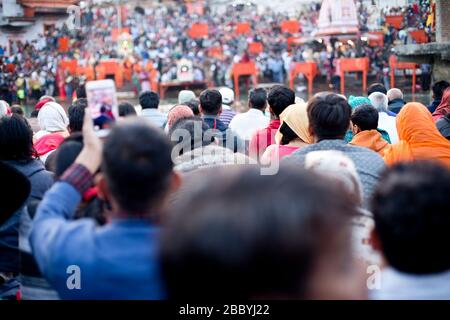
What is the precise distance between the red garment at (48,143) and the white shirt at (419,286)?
388 centimetres

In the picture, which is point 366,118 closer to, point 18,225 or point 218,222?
point 18,225

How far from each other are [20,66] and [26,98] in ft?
6.78

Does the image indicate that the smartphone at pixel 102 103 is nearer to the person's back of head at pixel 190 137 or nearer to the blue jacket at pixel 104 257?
the blue jacket at pixel 104 257

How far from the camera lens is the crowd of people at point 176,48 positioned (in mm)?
22547

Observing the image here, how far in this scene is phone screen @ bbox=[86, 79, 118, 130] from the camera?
248 cm

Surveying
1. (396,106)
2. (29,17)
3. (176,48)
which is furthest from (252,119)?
(176,48)

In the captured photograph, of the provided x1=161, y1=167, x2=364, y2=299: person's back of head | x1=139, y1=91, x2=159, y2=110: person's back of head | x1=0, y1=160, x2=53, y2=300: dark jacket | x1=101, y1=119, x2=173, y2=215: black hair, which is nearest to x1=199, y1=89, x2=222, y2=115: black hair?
x1=139, y1=91, x2=159, y2=110: person's back of head

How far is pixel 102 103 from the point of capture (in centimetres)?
251

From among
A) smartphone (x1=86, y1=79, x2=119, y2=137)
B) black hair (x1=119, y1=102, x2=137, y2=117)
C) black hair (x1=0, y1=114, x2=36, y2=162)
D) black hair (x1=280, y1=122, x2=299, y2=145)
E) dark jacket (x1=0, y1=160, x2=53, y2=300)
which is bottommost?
dark jacket (x1=0, y1=160, x2=53, y2=300)

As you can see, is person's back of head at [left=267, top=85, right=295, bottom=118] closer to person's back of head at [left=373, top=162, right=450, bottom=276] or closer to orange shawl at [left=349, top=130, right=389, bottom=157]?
orange shawl at [left=349, top=130, right=389, bottom=157]

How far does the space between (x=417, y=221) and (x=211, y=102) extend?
3.75 m

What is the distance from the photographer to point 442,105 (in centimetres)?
629

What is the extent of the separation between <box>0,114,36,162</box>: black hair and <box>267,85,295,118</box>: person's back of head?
6.94ft
